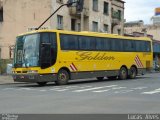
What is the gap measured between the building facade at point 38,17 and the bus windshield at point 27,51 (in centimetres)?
1583

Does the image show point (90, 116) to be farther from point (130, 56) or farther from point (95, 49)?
point (130, 56)

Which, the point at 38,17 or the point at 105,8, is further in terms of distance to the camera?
the point at 105,8

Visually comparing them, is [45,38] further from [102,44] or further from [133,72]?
[133,72]

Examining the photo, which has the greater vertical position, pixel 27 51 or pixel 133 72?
pixel 27 51

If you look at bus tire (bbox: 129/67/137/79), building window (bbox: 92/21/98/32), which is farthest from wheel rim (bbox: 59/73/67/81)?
building window (bbox: 92/21/98/32)

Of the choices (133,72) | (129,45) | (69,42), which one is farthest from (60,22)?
(69,42)

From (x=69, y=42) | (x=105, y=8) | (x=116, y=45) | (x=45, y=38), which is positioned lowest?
(x=116, y=45)

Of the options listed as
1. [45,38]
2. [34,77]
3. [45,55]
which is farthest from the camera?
[45,38]

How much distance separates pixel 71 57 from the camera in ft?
88.3

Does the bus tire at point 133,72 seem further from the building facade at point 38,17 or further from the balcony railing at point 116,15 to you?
the balcony railing at point 116,15

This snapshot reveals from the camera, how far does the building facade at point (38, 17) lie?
43844mm

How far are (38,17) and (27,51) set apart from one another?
19461 millimetres

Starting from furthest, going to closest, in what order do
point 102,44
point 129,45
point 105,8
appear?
point 105,8, point 129,45, point 102,44

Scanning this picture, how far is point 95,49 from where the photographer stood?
2919 cm
